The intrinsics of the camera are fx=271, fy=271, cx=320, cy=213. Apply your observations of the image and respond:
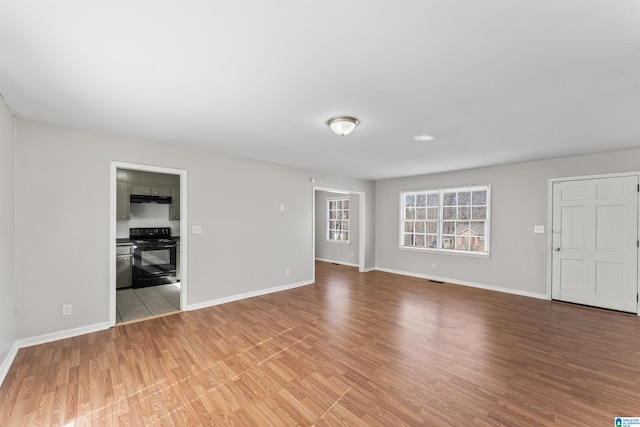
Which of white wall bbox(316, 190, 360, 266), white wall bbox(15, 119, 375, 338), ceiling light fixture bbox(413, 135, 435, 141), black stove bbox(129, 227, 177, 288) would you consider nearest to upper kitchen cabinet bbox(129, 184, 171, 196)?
black stove bbox(129, 227, 177, 288)

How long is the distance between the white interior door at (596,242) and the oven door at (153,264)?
7.27 m

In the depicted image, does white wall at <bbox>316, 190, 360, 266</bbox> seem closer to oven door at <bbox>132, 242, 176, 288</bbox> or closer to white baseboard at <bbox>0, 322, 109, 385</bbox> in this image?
oven door at <bbox>132, 242, 176, 288</bbox>

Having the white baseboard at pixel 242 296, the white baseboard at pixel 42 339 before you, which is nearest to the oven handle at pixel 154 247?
the white baseboard at pixel 242 296

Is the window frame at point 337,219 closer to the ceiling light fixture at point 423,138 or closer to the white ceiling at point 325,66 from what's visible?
the ceiling light fixture at point 423,138

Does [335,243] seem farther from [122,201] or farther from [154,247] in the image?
[122,201]

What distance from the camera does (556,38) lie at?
1562mm

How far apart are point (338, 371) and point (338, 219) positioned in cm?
607

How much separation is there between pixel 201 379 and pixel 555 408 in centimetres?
280

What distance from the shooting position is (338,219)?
27.6 feet

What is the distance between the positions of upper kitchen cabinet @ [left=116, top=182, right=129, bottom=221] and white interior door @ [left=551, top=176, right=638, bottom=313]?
315 inches

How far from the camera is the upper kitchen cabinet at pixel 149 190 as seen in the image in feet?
18.1

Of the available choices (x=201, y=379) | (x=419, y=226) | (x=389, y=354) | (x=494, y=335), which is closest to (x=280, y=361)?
(x=201, y=379)

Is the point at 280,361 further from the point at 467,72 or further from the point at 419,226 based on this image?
the point at 419,226

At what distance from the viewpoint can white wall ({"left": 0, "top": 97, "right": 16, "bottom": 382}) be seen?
240 cm
